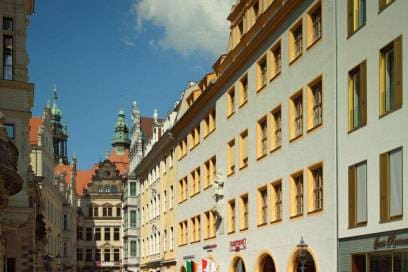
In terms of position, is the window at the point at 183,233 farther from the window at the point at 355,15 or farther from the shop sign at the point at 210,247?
the window at the point at 355,15

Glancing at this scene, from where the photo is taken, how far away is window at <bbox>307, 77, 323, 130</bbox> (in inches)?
944

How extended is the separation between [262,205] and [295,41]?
6.86 m

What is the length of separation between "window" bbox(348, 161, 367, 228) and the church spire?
117 m

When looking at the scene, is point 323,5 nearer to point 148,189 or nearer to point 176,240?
point 176,240

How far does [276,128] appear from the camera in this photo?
28141 mm

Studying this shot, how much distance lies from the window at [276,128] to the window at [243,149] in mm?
3602

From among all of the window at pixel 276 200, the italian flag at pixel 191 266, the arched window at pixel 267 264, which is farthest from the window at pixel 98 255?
the window at pixel 276 200

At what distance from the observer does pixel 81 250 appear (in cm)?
11412

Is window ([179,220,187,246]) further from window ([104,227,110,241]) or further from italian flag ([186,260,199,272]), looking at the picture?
window ([104,227,110,241])

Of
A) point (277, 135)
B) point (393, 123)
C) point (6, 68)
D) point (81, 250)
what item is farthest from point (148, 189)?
point (81, 250)

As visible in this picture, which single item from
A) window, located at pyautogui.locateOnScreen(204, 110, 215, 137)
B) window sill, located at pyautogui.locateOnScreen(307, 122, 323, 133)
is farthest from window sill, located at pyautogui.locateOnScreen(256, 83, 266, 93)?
window, located at pyautogui.locateOnScreen(204, 110, 215, 137)

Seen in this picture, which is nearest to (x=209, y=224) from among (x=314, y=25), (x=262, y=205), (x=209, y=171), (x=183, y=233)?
(x=209, y=171)

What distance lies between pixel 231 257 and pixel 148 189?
28467 millimetres

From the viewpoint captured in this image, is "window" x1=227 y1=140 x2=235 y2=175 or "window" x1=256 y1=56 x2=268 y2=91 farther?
"window" x1=227 y1=140 x2=235 y2=175
